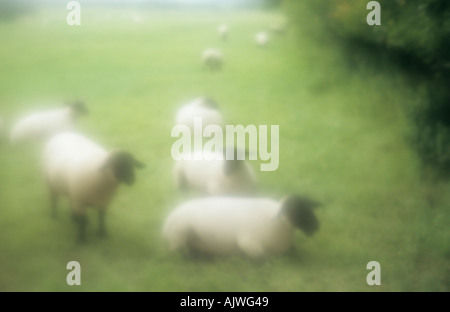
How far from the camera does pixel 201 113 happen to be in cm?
255

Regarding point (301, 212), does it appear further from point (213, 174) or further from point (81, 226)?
point (81, 226)

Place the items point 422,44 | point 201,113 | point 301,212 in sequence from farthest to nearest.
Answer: point 422,44
point 201,113
point 301,212

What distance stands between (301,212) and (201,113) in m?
0.83

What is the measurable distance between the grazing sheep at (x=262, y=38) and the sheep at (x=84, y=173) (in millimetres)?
1151

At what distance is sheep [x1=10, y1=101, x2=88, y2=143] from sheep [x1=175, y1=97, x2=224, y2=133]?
554 mm

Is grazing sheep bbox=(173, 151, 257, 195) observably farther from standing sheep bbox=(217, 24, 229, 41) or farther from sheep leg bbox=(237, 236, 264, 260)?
standing sheep bbox=(217, 24, 229, 41)

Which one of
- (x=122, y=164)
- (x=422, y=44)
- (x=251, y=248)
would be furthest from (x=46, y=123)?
(x=422, y=44)

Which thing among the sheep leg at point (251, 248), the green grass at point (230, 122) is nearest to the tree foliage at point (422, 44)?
the green grass at point (230, 122)

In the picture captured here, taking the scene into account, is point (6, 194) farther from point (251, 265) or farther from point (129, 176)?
point (251, 265)

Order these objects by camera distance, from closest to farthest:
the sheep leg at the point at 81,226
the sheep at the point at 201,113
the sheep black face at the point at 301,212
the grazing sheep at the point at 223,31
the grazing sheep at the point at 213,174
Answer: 1. the sheep black face at the point at 301,212
2. the sheep leg at the point at 81,226
3. the grazing sheep at the point at 213,174
4. the sheep at the point at 201,113
5. the grazing sheep at the point at 223,31

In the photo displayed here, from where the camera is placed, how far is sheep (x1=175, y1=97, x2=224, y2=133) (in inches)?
99.6

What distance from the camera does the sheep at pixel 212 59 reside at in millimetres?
2729

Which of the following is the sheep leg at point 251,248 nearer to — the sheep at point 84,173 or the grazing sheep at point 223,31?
the sheep at point 84,173

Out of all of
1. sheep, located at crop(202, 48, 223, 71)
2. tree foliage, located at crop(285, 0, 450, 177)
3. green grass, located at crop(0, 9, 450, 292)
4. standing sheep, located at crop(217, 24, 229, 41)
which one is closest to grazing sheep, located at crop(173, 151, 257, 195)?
green grass, located at crop(0, 9, 450, 292)
